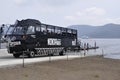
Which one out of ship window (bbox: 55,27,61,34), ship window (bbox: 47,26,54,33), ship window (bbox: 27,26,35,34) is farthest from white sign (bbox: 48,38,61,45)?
ship window (bbox: 27,26,35,34)

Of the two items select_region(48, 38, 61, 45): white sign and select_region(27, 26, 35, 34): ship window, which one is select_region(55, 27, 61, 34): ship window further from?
select_region(27, 26, 35, 34): ship window

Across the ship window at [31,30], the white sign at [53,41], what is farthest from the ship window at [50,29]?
the ship window at [31,30]

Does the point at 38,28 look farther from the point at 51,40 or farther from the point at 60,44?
the point at 60,44

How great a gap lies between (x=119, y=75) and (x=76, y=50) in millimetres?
28560

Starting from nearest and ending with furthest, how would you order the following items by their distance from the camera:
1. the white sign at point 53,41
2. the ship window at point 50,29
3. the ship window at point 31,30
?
the ship window at point 31,30
the white sign at point 53,41
the ship window at point 50,29

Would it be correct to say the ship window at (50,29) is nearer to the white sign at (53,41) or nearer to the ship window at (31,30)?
the white sign at (53,41)

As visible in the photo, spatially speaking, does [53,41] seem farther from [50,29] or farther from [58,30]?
[58,30]

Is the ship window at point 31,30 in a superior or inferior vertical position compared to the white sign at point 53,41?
superior

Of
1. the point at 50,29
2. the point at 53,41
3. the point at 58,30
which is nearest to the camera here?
the point at 50,29

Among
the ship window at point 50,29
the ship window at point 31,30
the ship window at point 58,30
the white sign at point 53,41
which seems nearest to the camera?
the ship window at point 31,30

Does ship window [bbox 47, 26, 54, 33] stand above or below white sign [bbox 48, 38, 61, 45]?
above

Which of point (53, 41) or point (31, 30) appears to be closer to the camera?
point (31, 30)

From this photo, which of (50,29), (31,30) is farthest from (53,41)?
(31,30)

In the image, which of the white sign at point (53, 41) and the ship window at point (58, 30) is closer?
the white sign at point (53, 41)
